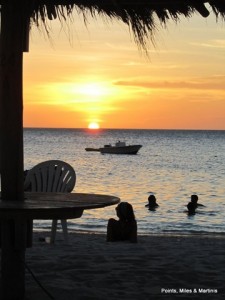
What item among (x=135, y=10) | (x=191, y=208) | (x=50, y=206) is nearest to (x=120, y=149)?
(x=191, y=208)

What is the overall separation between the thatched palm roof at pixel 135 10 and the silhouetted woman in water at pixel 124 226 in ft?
11.7

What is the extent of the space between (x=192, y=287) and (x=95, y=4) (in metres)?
2.52

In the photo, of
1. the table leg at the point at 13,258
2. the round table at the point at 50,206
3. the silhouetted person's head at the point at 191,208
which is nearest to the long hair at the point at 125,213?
the round table at the point at 50,206

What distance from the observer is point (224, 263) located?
620cm

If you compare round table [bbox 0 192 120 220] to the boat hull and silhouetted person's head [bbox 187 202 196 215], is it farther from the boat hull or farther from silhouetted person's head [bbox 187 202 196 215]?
the boat hull

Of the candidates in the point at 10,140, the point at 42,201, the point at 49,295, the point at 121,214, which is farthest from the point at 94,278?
the point at 121,214

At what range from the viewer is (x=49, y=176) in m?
7.43

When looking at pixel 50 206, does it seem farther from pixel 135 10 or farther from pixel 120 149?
pixel 120 149

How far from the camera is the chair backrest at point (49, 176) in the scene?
290 inches

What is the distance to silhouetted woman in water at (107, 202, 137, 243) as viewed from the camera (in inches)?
318

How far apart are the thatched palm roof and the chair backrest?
2687 millimetres

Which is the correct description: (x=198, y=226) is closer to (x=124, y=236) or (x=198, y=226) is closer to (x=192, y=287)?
(x=124, y=236)

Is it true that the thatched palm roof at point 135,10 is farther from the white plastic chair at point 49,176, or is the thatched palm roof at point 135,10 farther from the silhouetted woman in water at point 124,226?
the silhouetted woman in water at point 124,226

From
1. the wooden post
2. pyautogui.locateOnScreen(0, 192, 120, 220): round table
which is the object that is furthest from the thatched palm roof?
pyautogui.locateOnScreen(0, 192, 120, 220): round table
